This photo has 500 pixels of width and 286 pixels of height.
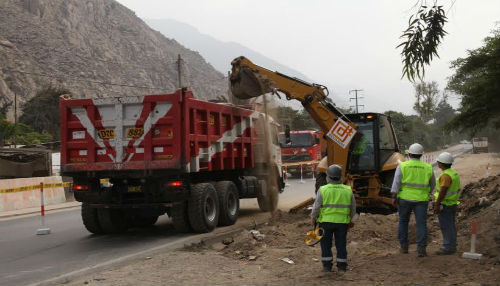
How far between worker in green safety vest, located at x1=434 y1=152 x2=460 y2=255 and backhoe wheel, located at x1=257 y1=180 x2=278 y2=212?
20.8ft

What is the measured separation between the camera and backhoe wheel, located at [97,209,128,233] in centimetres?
1081

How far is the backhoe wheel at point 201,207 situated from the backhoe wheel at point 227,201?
48 centimetres

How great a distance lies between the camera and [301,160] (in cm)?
3017

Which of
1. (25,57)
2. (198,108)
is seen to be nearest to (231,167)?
(198,108)

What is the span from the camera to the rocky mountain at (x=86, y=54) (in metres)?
77.8

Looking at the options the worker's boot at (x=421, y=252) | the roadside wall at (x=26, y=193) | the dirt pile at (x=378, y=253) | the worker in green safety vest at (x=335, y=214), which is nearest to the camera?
the dirt pile at (x=378, y=253)

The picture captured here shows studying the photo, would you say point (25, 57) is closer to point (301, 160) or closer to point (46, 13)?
point (46, 13)

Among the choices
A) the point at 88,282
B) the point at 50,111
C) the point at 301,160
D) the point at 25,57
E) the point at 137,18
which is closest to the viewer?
the point at 88,282

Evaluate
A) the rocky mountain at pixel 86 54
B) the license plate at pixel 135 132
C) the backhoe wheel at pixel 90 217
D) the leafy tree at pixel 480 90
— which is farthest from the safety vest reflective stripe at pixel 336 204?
the rocky mountain at pixel 86 54

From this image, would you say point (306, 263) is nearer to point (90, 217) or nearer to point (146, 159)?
point (146, 159)

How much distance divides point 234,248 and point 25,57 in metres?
80.9

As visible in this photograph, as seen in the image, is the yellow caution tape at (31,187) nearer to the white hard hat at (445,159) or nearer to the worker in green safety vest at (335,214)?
the worker in green safety vest at (335,214)

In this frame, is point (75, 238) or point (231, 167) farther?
point (231, 167)

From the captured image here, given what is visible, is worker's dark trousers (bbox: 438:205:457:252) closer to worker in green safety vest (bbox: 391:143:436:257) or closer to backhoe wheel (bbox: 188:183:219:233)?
worker in green safety vest (bbox: 391:143:436:257)
